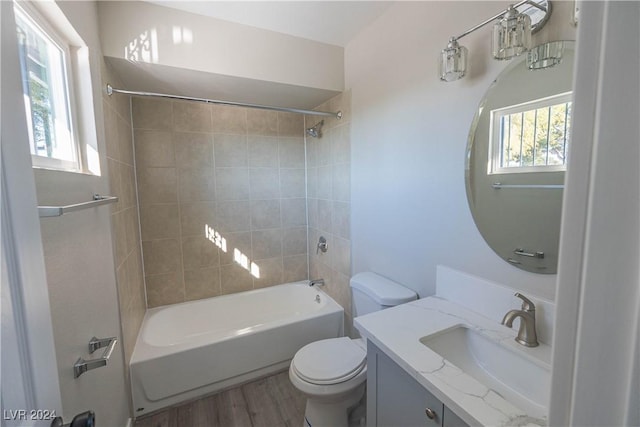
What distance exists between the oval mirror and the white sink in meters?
0.33

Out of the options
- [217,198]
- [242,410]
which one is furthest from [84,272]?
[217,198]

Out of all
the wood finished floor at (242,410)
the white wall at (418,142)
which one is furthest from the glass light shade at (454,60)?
the wood finished floor at (242,410)

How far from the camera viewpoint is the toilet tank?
1487 millimetres

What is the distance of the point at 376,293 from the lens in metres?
1.56

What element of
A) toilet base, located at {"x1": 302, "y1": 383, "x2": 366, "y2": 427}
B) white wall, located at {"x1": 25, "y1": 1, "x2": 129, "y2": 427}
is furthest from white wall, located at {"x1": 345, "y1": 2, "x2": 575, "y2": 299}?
white wall, located at {"x1": 25, "y1": 1, "x2": 129, "y2": 427}

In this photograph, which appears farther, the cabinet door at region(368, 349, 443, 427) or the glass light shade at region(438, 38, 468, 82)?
the glass light shade at region(438, 38, 468, 82)

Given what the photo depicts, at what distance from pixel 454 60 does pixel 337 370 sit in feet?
5.26

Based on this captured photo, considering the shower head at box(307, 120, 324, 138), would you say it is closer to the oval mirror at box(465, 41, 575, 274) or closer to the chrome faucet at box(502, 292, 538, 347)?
the oval mirror at box(465, 41, 575, 274)

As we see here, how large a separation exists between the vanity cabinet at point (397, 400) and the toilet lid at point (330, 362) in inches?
11.2

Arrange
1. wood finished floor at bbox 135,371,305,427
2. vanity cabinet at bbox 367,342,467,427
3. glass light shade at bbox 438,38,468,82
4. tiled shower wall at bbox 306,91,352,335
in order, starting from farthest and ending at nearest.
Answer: tiled shower wall at bbox 306,91,352,335 < wood finished floor at bbox 135,371,305,427 < glass light shade at bbox 438,38,468,82 < vanity cabinet at bbox 367,342,467,427

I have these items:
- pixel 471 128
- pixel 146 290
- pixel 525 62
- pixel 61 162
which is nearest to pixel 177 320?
pixel 146 290

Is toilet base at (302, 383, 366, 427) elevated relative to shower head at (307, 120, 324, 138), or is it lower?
lower

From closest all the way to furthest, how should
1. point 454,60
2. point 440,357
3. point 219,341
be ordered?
point 440,357 → point 454,60 → point 219,341

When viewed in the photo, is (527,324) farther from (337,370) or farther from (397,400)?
(337,370)
